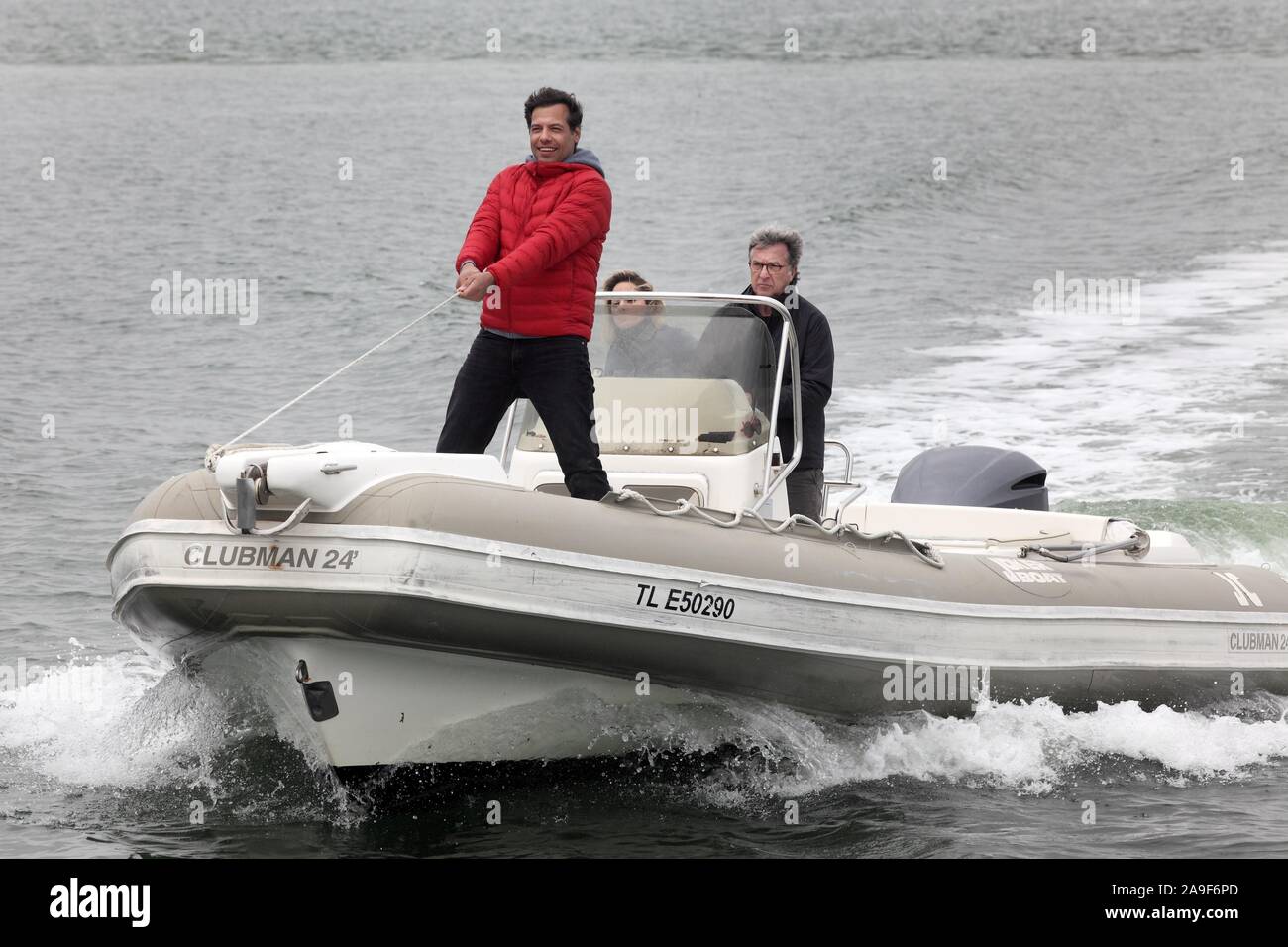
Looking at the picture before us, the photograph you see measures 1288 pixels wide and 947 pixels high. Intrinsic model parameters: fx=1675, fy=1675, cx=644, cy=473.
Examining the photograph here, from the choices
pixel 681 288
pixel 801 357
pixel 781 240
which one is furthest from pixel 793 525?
pixel 681 288

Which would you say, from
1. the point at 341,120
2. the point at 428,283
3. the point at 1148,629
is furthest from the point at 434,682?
the point at 341,120

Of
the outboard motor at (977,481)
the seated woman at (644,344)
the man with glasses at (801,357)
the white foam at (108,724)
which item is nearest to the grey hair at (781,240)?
the man with glasses at (801,357)

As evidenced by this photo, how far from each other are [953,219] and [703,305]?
48.9ft

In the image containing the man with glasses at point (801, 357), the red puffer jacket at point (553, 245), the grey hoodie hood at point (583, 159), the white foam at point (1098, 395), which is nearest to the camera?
the red puffer jacket at point (553, 245)

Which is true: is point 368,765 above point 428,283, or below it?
below

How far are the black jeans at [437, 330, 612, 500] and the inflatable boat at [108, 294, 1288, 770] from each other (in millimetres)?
181

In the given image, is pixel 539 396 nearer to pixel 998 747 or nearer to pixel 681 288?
pixel 998 747

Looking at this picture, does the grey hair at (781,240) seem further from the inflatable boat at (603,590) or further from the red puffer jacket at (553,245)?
the red puffer jacket at (553,245)

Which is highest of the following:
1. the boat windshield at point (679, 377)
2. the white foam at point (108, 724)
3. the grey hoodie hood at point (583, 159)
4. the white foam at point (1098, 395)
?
the grey hoodie hood at point (583, 159)

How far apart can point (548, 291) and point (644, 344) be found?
107 cm

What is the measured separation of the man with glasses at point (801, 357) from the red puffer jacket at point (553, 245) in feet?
3.78

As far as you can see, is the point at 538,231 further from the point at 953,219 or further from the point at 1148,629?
the point at 953,219

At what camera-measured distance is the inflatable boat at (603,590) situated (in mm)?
5000

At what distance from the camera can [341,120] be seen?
2661cm
